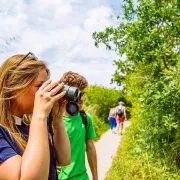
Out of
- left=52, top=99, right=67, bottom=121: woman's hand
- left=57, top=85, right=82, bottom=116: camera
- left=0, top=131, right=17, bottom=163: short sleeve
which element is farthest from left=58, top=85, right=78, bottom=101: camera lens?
left=0, top=131, right=17, bottom=163: short sleeve

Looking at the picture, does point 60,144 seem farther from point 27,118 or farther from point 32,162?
point 32,162

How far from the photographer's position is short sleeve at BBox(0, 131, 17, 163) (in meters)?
1.57

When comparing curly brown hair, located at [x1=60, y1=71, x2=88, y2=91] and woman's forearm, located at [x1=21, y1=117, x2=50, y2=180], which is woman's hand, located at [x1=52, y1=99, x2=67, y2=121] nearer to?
woman's forearm, located at [x1=21, y1=117, x2=50, y2=180]

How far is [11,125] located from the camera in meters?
1.81

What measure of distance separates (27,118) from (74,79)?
995mm

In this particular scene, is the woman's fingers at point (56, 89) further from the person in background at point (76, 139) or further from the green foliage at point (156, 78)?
the green foliage at point (156, 78)

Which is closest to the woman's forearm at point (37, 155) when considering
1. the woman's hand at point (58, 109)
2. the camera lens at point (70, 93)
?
the camera lens at point (70, 93)

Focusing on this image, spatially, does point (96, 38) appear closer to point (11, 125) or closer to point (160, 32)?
point (160, 32)

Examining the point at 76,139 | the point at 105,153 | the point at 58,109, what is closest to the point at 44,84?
the point at 58,109

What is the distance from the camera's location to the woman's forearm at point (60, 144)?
210 cm

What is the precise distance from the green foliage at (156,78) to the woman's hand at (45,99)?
316cm

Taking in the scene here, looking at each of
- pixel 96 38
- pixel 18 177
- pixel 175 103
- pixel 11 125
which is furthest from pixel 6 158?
pixel 96 38

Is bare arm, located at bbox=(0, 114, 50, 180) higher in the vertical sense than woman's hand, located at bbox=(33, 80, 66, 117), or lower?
lower

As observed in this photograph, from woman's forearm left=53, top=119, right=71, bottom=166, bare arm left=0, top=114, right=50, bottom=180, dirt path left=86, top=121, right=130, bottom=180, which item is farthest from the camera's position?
dirt path left=86, top=121, right=130, bottom=180
